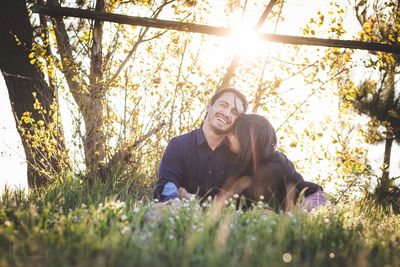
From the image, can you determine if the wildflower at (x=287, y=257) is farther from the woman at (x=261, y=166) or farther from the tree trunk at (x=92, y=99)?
the tree trunk at (x=92, y=99)

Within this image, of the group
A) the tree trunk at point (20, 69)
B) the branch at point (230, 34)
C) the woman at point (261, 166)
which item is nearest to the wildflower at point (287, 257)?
the woman at point (261, 166)

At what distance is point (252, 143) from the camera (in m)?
3.80

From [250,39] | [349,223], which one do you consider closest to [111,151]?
[250,39]

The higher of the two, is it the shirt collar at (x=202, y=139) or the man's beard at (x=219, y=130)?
the man's beard at (x=219, y=130)

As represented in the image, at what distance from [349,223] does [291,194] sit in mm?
920

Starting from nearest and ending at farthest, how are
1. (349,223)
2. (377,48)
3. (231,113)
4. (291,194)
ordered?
(349,223)
(291,194)
(231,113)
(377,48)

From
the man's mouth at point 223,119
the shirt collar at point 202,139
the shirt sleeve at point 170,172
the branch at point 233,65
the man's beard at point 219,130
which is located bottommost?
the shirt sleeve at point 170,172

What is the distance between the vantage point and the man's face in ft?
13.8

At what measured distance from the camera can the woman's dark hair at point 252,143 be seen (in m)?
3.82

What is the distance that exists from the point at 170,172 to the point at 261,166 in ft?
3.35

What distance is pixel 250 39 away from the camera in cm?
513

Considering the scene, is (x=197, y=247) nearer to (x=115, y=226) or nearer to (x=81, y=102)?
(x=115, y=226)

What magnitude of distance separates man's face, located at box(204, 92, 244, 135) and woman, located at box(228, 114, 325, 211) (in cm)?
18

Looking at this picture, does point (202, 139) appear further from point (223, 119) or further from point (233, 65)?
point (233, 65)
